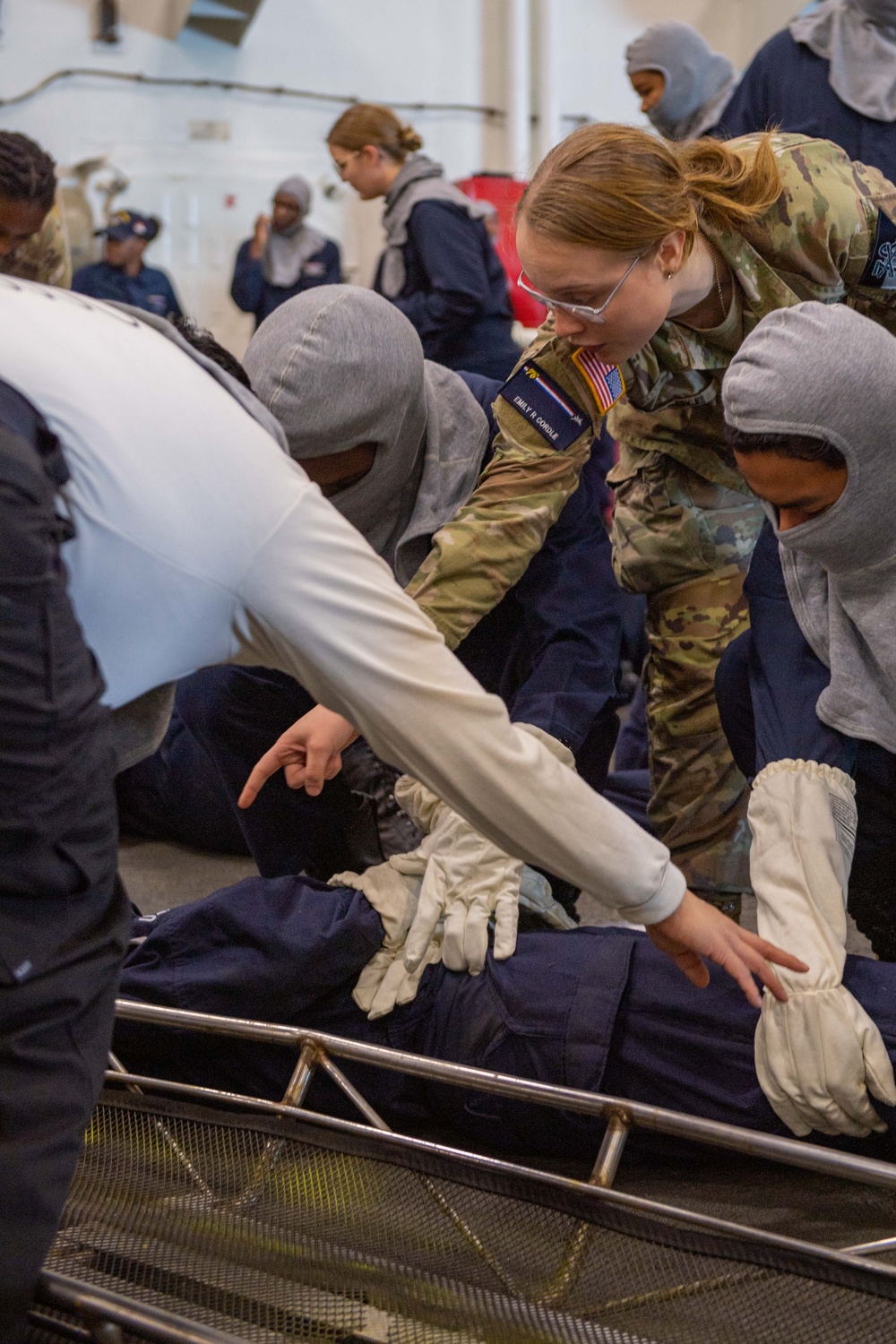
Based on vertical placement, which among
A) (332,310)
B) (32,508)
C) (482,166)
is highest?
(32,508)

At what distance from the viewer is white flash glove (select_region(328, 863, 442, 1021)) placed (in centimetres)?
152

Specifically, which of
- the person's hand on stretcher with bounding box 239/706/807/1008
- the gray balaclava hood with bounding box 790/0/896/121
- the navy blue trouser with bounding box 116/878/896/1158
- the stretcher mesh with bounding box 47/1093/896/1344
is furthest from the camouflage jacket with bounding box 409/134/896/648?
the gray balaclava hood with bounding box 790/0/896/121

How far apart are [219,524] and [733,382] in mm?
765

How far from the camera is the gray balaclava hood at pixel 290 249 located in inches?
221

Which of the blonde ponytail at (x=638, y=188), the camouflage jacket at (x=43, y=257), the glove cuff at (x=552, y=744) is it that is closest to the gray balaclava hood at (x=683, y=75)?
the camouflage jacket at (x=43, y=257)

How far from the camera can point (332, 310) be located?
172 centimetres

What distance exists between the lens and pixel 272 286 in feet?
18.4

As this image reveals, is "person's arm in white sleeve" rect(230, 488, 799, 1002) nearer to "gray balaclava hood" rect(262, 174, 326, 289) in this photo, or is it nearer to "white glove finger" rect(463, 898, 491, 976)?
"white glove finger" rect(463, 898, 491, 976)

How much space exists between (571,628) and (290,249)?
423cm

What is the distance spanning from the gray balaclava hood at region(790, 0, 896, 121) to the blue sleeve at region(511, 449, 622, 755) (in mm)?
1342

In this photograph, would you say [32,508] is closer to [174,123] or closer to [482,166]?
[174,123]

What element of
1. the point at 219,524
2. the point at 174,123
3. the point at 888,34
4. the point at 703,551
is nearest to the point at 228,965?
the point at 219,524

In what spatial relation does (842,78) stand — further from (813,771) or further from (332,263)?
(332,263)

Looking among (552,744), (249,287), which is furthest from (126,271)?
(552,744)
